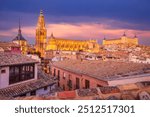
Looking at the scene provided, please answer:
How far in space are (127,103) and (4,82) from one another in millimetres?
3930

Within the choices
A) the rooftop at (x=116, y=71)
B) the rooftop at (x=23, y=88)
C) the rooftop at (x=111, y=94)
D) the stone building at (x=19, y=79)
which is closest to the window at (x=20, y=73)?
the stone building at (x=19, y=79)

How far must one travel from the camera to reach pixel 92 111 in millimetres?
1446

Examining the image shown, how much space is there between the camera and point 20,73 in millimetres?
5438

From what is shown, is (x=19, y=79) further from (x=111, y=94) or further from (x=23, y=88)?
(x=111, y=94)

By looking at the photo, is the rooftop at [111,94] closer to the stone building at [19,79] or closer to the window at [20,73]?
the stone building at [19,79]

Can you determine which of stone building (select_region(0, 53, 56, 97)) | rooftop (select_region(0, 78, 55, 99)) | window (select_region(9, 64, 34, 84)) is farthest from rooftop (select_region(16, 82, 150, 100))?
window (select_region(9, 64, 34, 84))

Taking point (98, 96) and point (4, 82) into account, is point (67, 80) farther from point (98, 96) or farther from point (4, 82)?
point (98, 96)

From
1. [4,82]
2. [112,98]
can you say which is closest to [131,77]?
[4,82]

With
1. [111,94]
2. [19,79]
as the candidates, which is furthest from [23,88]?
[111,94]

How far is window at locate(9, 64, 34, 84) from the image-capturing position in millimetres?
5201

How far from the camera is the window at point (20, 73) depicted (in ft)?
17.1

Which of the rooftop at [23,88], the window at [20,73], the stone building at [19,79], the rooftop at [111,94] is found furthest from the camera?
the window at [20,73]

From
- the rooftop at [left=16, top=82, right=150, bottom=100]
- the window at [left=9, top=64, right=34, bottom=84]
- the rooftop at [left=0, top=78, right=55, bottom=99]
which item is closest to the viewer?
the rooftop at [left=16, top=82, right=150, bottom=100]

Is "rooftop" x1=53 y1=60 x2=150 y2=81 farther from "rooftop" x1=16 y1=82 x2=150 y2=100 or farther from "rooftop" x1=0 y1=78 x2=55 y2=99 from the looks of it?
"rooftop" x1=16 y1=82 x2=150 y2=100
